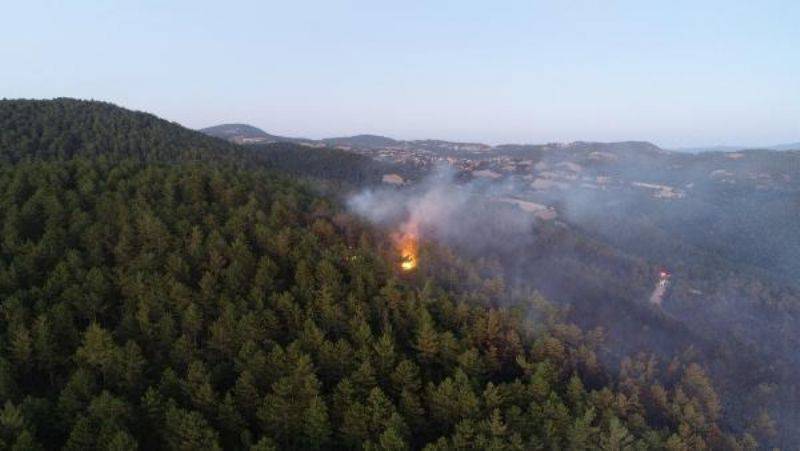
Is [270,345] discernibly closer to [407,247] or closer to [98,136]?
[407,247]

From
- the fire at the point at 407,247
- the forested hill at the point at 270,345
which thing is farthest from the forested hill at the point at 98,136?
the fire at the point at 407,247

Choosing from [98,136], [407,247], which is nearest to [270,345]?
[407,247]

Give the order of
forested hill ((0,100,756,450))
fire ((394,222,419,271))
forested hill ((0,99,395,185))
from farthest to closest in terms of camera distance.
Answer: forested hill ((0,99,395,185)), fire ((394,222,419,271)), forested hill ((0,100,756,450))

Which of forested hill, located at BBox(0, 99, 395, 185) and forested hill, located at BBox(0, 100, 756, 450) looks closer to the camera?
forested hill, located at BBox(0, 100, 756, 450)

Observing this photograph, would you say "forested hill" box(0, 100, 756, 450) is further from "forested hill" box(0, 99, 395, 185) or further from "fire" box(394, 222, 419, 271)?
"forested hill" box(0, 99, 395, 185)

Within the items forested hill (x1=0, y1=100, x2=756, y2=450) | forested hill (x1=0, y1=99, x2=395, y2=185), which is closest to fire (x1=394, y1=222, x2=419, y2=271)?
forested hill (x1=0, y1=100, x2=756, y2=450)
